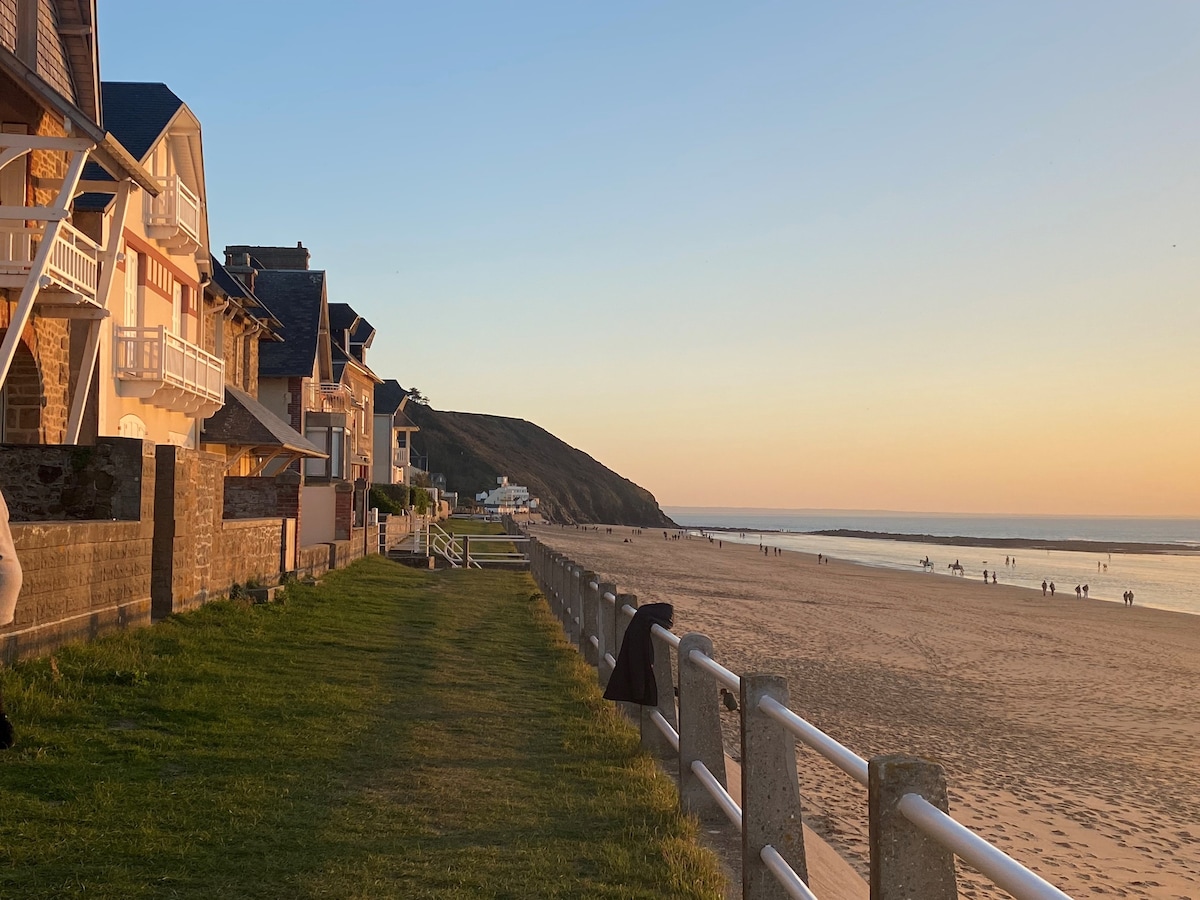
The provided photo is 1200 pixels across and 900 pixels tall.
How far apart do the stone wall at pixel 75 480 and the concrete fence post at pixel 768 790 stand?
28.9 feet

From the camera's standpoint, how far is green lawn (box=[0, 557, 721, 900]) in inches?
195

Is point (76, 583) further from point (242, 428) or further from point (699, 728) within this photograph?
point (242, 428)

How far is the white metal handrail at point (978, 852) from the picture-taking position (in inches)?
85.0

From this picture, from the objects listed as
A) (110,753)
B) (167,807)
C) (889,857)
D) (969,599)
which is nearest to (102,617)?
(110,753)

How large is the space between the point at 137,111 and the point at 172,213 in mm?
1809

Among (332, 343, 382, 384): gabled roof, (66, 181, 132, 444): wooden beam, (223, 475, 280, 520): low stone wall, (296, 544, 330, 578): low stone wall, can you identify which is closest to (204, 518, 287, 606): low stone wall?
(296, 544, 330, 578): low stone wall

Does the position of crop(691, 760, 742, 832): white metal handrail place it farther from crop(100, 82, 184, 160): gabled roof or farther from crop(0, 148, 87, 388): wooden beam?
crop(100, 82, 184, 160): gabled roof

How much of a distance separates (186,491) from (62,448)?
1.53m

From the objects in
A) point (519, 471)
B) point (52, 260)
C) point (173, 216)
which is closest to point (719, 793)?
point (52, 260)

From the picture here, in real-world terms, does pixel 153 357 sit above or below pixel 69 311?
below

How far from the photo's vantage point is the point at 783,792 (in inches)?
169

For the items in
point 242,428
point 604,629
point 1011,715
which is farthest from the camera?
point 242,428

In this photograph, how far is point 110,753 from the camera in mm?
6887

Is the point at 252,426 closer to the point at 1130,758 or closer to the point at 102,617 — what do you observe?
the point at 102,617
